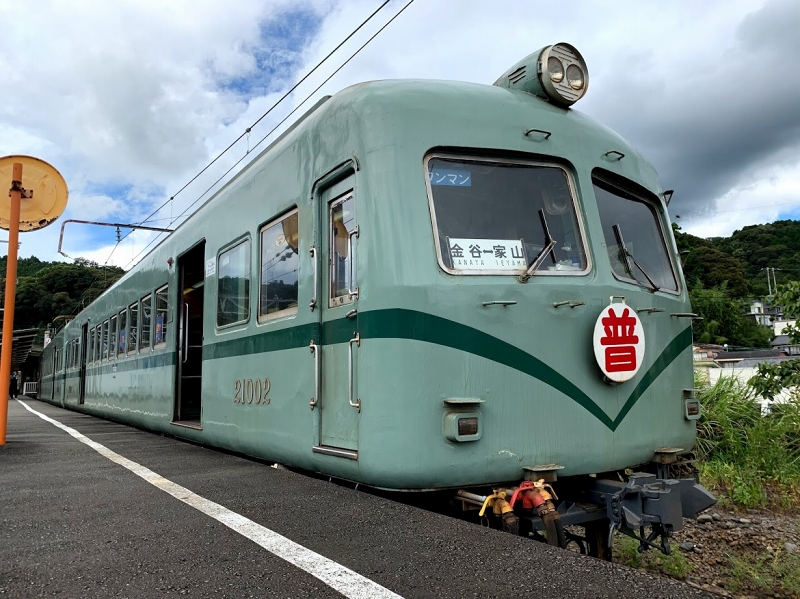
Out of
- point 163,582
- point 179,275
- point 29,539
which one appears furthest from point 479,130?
point 179,275

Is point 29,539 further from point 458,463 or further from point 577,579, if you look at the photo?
point 577,579

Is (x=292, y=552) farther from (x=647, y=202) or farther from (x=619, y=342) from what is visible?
(x=647, y=202)

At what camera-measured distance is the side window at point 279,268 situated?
14.7 feet

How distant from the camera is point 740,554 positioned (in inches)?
235

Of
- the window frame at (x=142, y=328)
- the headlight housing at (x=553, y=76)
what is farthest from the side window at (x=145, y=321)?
the headlight housing at (x=553, y=76)

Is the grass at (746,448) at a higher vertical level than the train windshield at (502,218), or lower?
lower

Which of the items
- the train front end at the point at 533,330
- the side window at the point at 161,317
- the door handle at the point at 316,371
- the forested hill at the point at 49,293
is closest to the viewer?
the train front end at the point at 533,330

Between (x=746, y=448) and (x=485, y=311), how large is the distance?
703 centimetres

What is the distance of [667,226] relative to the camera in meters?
4.59

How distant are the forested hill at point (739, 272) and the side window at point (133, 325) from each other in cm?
3942

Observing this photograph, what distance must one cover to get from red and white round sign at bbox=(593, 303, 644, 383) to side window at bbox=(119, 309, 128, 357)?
27.9 feet

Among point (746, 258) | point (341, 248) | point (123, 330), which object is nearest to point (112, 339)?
point (123, 330)

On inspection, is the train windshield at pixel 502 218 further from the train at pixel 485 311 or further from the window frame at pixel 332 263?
the window frame at pixel 332 263

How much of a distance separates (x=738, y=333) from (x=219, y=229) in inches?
2140
